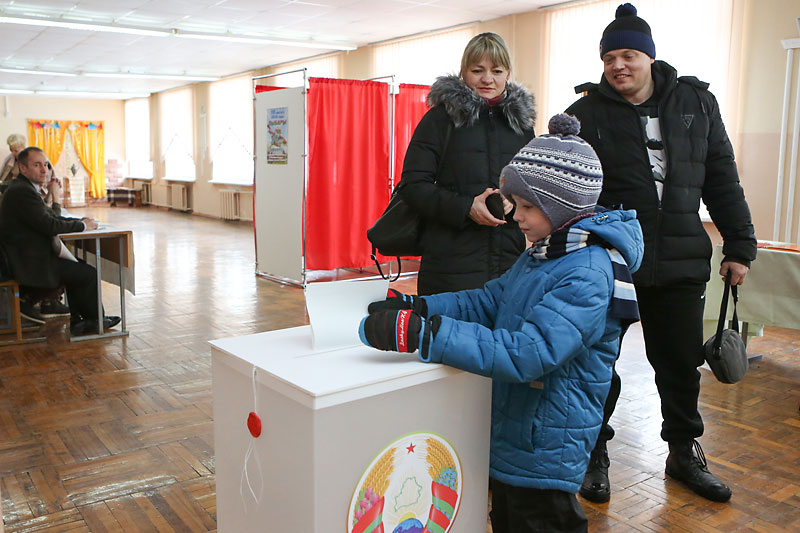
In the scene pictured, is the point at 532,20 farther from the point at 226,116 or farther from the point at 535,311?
the point at 226,116

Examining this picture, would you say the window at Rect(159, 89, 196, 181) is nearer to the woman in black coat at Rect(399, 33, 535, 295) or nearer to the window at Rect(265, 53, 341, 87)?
the window at Rect(265, 53, 341, 87)

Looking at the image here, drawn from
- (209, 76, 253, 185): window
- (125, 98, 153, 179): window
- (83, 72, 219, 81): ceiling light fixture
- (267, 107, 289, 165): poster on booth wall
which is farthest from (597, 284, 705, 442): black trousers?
(125, 98, 153, 179): window

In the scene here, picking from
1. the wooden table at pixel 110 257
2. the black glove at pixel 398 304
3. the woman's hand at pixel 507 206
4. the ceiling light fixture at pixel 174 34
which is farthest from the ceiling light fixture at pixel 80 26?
the black glove at pixel 398 304

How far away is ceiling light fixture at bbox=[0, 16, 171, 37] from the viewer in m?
7.55

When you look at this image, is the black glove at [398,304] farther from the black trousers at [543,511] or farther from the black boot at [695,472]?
the black boot at [695,472]

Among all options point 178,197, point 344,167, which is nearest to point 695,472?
point 344,167

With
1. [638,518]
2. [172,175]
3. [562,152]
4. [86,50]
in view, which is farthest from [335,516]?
A: [172,175]

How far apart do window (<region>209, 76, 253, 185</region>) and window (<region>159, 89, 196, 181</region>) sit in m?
1.21

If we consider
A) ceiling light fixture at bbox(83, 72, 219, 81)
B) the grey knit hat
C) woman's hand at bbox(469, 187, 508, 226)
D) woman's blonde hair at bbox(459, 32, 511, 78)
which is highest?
ceiling light fixture at bbox(83, 72, 219, 81)

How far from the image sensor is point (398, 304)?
1361mm

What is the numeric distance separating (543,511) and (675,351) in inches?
40.4

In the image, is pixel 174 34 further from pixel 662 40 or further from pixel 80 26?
pixel 662 40

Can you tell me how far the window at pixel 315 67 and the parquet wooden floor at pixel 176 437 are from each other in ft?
19.8

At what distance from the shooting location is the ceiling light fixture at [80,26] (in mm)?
7552
